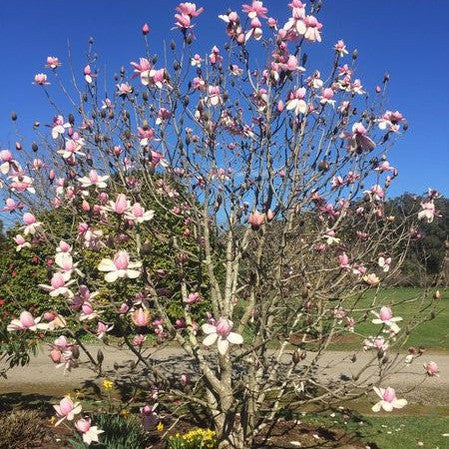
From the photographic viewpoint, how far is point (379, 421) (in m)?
5.21

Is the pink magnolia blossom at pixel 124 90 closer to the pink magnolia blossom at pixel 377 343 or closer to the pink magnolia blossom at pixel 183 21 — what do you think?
the pink magnolia blossom at pixel 183 21

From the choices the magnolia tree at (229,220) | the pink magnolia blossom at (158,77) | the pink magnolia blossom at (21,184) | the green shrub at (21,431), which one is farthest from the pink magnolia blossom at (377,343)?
the green shrub at (21,431)

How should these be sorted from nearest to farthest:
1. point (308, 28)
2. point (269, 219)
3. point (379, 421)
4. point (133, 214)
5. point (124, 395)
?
point (133, 214) < point (308, 28) < point (269, 219) < point (379, 421) < point (124, 395)

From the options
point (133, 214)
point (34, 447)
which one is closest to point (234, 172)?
point (133, 214)

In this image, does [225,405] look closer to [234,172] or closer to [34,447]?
[34,447]

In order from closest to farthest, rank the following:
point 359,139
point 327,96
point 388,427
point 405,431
A: point 359,139 < point 327,96 < point 405,431 < point 388,427

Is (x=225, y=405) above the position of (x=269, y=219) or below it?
below

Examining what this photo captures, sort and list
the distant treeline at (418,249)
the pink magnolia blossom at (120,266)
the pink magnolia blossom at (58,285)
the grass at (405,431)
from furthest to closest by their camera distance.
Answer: the distant treeline at (418,249) < the grass at (405,431) < the pink magnolia blossom at (58,285) < the pink magnolia blossom at (120,266)

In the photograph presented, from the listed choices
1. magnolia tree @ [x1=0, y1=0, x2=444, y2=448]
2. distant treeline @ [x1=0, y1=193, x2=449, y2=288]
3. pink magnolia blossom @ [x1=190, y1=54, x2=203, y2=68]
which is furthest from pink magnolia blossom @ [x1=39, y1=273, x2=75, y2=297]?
distant treeline @ [x1=0, y1=193, x2=449, y2=288]

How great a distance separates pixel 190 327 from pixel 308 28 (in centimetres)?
233

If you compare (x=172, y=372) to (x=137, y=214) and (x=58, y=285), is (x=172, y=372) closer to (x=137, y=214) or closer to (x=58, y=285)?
(x=58, y=285)

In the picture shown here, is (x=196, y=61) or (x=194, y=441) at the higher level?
(x=196, y=61)

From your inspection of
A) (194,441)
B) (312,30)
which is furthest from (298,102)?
(194,441)

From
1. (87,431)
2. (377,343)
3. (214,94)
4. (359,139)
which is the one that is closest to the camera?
(359,139)
